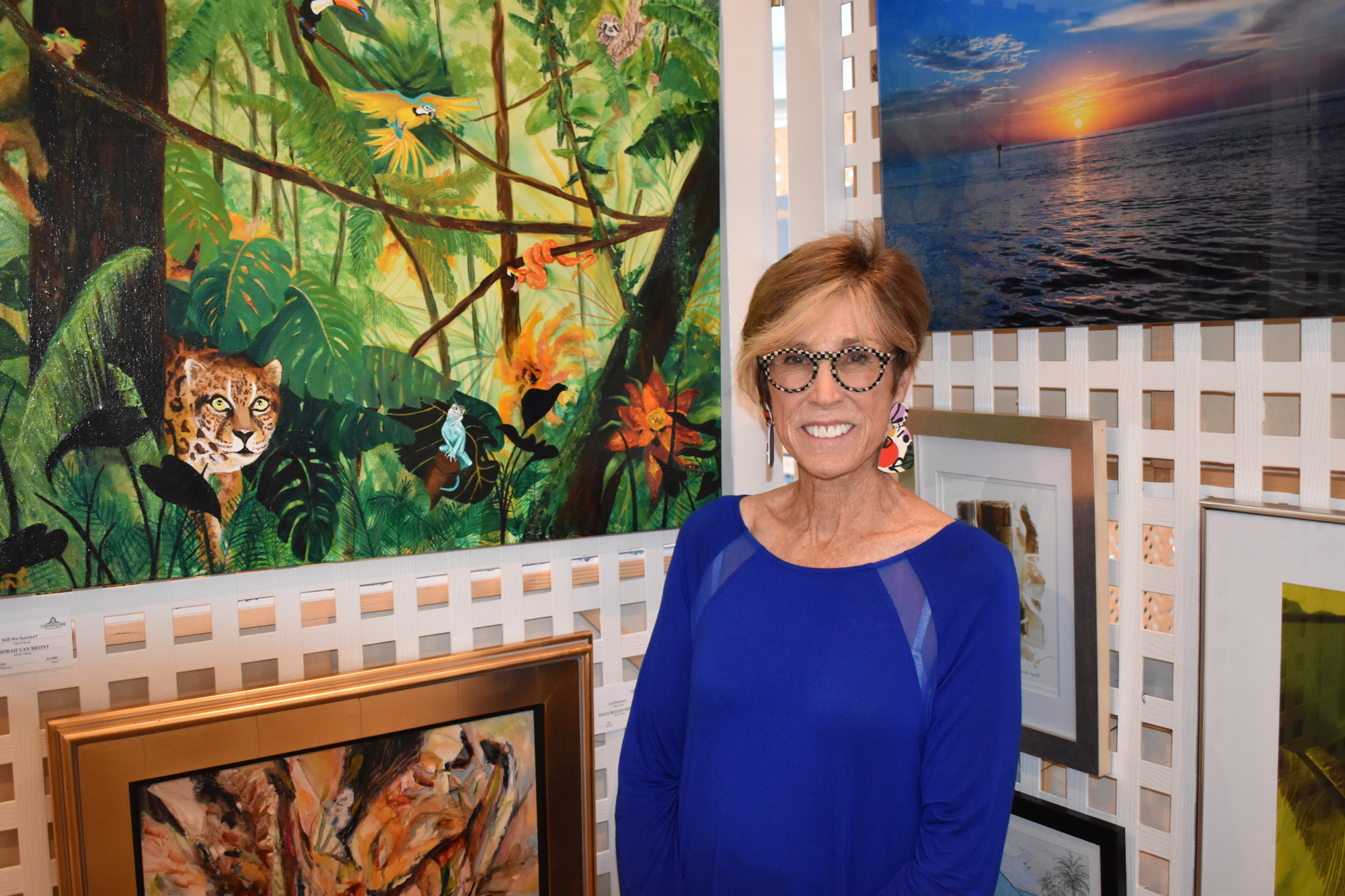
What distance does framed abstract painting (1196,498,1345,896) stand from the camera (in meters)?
0.98

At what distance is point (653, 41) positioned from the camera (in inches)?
56.8

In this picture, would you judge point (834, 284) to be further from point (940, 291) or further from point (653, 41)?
point (653, 41)

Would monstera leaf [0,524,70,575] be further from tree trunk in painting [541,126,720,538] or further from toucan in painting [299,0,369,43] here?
toucan in painting [299,0,369,43]

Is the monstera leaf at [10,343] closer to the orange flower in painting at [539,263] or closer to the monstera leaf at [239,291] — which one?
the monstera leaf at [239,291]

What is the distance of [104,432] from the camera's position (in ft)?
3.59

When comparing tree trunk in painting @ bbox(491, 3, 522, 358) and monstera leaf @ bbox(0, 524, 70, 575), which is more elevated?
tree trunk in painting @ bbox(491, 3, 522, 358)

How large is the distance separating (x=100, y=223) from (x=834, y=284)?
900mm

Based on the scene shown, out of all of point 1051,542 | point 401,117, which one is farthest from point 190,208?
point 1051,542

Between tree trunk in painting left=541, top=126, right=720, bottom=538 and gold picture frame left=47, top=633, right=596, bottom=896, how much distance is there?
0.21 metres

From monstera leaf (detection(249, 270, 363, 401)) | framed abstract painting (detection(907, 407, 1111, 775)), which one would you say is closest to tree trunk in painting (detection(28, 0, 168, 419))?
monstera leaf (detection(249, 270, 363, 401))

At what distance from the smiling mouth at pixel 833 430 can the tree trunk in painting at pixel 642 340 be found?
41 cm

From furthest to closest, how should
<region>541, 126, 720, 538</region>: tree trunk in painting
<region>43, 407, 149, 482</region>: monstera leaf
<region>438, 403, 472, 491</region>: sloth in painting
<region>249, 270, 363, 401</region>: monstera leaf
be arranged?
<region>541, 126, 720, 538</region>: tree trunk in painting → <region>438, 403, 472, 491</region>: sloth in painting → <region>249, 270, 363, 401</region>: monstera leaf → <region>43, 407, 149, 482</region>: monstera leaf

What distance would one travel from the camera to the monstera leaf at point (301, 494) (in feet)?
3.88

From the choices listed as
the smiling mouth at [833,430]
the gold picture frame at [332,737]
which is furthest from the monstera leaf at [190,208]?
the smiling mouth at [833,430]
